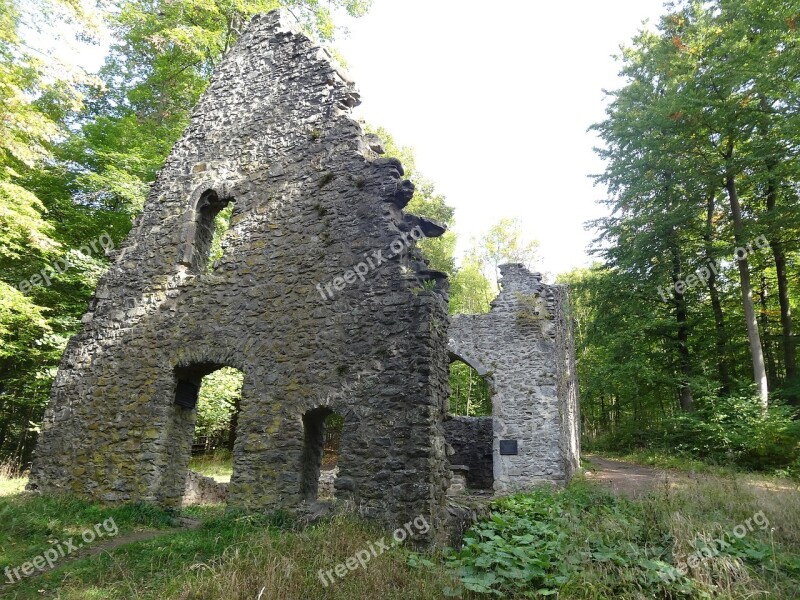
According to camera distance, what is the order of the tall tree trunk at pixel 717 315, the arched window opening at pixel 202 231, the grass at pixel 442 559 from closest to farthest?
the grass at pixel 442 559
the arched window opening at pixel 202 231
the tall tree trunk at pixel 717 315

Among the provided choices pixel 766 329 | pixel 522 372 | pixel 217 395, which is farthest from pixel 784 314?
pixel 217 395

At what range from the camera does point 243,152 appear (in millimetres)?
9195

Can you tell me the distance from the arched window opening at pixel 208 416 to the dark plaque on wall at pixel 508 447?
723cm

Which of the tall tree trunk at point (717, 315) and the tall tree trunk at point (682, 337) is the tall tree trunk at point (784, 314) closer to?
the tall tree trunk at point (717, 315)

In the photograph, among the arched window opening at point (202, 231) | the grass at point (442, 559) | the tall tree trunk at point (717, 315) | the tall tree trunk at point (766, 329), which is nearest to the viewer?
the grass at point (442, 559)

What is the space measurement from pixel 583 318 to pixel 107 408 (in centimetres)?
3352

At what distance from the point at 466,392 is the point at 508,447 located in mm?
17878

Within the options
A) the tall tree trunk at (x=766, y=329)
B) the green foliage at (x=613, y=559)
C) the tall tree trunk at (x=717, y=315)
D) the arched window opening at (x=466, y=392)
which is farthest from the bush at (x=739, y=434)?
the arched window opening at (x=466, y=392)

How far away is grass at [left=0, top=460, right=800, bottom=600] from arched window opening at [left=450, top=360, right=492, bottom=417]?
2227cm

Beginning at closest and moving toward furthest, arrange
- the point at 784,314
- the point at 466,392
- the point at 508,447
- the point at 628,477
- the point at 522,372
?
the point at 508,447, the point at 522,372, the point at 628,477, the point at 784,314, the point at 466,392

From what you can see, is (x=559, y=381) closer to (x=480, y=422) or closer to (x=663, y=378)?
(x=480, y=422)

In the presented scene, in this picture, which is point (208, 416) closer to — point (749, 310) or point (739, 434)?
point (739, 434)

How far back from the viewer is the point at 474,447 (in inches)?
572

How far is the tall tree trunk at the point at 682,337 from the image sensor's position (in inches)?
741
